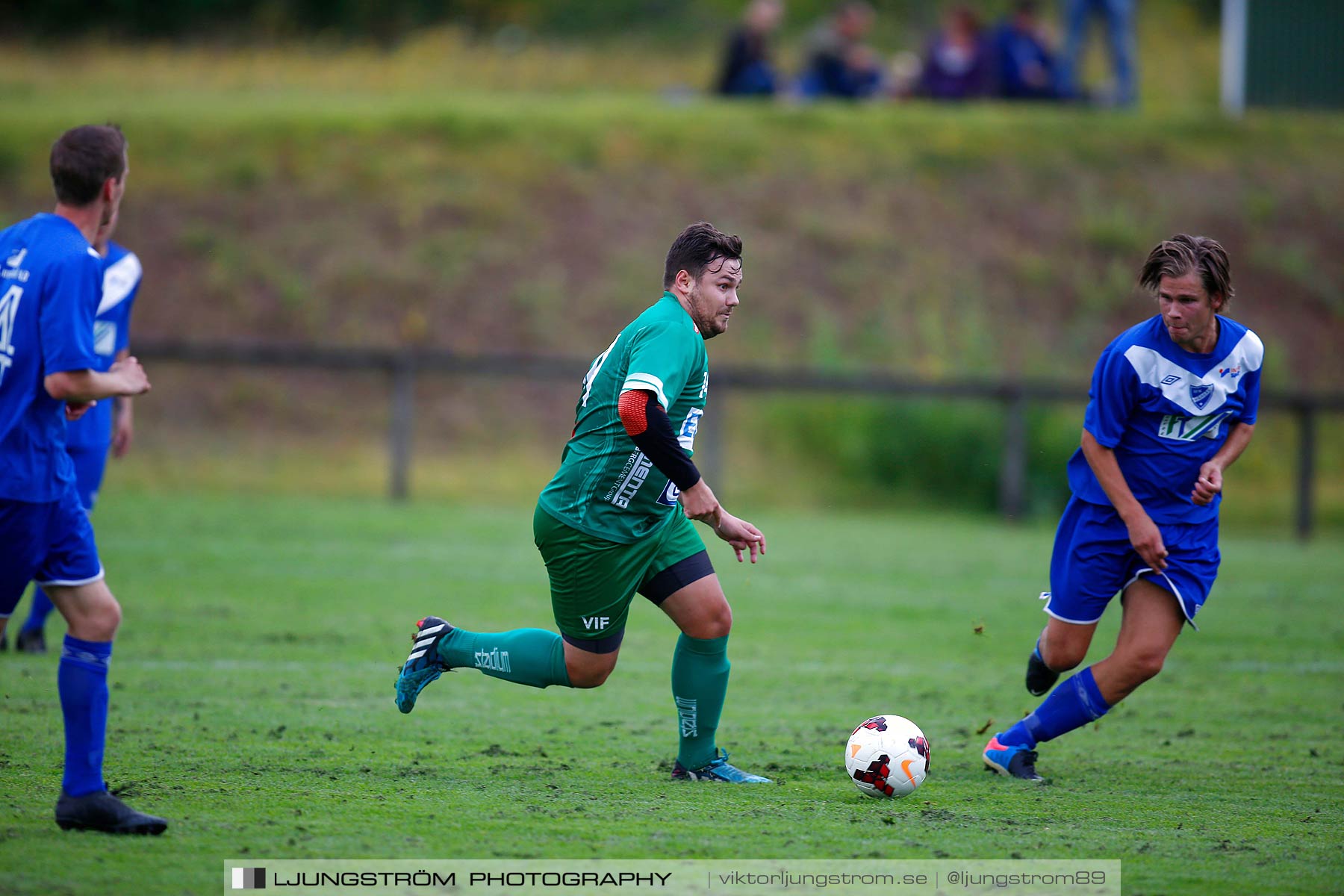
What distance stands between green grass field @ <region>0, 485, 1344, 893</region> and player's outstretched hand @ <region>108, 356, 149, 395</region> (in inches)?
52.0

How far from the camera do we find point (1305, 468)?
15.4 meters

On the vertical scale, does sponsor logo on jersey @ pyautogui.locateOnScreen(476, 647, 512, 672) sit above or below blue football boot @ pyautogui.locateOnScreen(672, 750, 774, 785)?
above

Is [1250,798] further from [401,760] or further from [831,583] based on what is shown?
→ [831,583]

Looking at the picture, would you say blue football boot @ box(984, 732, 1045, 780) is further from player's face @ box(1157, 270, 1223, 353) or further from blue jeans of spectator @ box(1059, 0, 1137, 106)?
blue jeans of spectator @ box(1059, 0, 1137, 106)

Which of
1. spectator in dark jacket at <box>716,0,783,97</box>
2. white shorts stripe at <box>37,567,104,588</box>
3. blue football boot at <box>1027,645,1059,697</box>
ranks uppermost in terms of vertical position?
spectator in dark jacket at <box>716,0,783,97</box>

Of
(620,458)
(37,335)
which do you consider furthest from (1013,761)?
(37,335)

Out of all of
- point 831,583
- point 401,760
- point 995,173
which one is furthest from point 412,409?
point 401,760

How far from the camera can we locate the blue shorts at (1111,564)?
5.07 m

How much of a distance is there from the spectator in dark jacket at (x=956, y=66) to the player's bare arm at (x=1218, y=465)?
62.0 ft

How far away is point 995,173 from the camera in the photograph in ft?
73.2

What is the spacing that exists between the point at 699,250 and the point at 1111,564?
2.00 metres

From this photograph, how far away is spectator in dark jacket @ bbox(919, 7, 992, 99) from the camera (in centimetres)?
2288

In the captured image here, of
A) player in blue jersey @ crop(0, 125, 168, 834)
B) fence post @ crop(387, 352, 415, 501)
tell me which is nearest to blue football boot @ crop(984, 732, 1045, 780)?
player in blue jersey @ crop(0, 125, 168, 834)

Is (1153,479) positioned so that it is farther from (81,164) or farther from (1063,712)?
(81,164)
